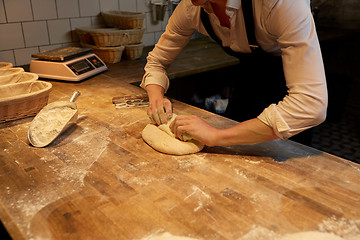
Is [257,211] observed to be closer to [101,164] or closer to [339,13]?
[101,164]

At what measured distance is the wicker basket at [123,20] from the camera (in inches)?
91.5

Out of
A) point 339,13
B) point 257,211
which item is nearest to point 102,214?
point 257,211

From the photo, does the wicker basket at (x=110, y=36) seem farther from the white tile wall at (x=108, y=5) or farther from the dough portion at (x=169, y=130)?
the dough portion at (x=169, y=130)

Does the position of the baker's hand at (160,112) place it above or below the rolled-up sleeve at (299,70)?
below

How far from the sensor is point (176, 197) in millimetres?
870

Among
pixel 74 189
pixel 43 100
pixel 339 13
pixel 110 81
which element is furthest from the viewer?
pixel 339 13

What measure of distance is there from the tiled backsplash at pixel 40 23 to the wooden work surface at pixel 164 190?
114cm

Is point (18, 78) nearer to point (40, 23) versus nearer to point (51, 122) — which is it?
point (51, 122)

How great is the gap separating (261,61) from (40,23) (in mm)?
1622

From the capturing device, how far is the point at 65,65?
6.08ft

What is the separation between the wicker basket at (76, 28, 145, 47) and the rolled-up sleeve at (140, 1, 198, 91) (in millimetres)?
827

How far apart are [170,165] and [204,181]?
0.14 meters

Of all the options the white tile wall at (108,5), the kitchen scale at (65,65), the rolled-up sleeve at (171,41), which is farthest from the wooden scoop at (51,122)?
the white tile wall at (108,5)

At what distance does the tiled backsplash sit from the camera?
2.13 m
